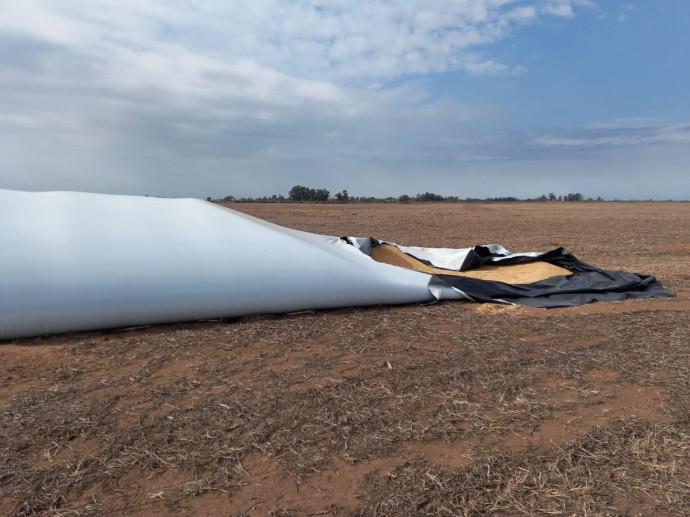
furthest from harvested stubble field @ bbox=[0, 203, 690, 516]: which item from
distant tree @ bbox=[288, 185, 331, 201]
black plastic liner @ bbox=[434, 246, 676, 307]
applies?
distant tree @ bbox=[288, 185, 331, 201]

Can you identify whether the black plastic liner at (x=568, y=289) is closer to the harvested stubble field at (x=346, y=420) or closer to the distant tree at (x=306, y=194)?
the harvested stubble field at (x=346, y=420)

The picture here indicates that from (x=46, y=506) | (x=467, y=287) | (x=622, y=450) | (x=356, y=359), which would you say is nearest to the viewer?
(x=46, y=506)

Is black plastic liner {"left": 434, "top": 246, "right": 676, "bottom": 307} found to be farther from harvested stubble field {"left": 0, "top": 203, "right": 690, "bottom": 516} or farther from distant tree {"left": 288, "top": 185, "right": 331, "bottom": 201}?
distant tree {"left": 288, "top": 185, "right": 331, "bottom": 201}

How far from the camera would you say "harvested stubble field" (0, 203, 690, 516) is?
201 centimetres

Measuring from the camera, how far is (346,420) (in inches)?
103

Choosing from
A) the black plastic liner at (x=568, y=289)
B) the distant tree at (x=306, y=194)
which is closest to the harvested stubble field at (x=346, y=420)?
the black plastic liner at (x=568, y=289)

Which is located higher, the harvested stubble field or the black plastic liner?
the black plastic liner

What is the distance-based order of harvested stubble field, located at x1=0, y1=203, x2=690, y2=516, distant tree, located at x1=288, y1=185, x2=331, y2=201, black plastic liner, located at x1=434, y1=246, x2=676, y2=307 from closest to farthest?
harvested stubble field, located at x1=0, y1=203, x2=690, y2=516, black plastic liner, located at x1=434, y1=246, x2=676, y2=307, distant tree, located at x1=288, y1=185, x2=331, y2=201

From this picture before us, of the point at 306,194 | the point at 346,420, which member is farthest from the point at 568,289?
the point at 306,194

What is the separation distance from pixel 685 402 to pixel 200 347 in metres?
3.31

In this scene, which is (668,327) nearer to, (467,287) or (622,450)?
(467,287)

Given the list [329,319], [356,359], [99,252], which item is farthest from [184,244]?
[356,359]

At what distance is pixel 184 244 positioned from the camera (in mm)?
4402

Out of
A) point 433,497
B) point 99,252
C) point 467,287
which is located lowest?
point 433,497
